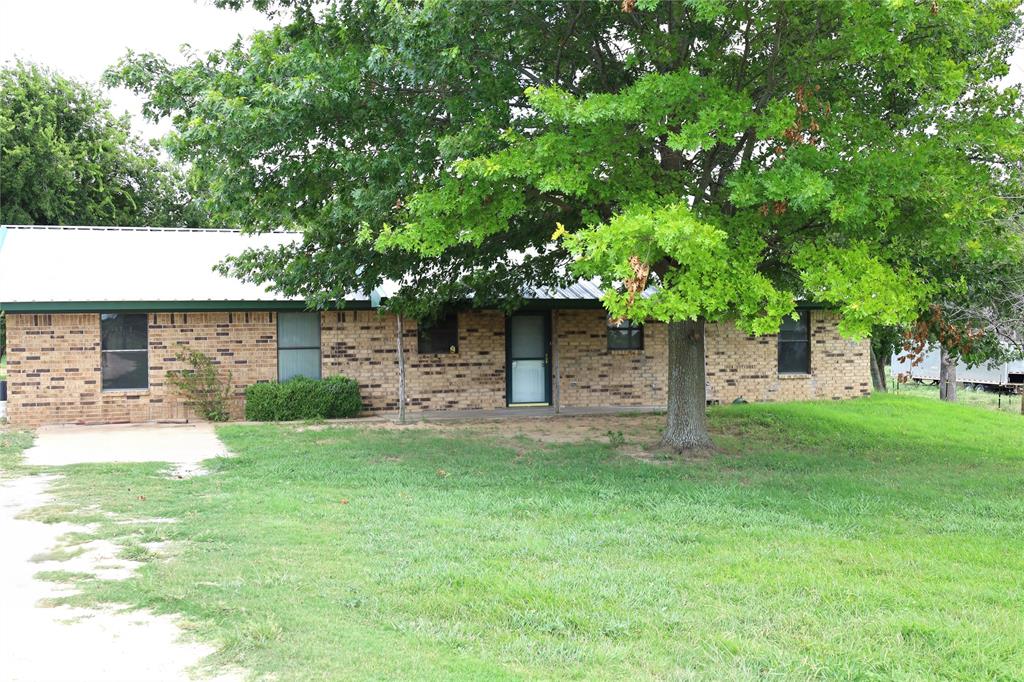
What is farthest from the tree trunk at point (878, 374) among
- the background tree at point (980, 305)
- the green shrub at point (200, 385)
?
the green shrub at point (200, 385)

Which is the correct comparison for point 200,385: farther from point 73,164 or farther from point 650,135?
point 73,164

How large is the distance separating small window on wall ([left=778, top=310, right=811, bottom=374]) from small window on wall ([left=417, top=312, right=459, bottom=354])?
774 centimetres

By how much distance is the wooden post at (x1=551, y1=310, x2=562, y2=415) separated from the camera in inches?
693

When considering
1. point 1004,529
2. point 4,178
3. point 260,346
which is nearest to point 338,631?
point 1004,529

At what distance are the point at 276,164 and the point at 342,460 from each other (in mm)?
3941

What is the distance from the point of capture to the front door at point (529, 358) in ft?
60.6

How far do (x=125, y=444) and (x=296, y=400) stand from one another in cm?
354

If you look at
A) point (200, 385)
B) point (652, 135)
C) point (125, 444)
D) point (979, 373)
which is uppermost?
point (652, 135)

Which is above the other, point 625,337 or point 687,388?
point 625,337

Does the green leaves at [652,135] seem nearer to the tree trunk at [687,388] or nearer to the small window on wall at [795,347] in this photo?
the tree trunk at [687,388]

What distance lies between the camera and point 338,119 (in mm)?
10648

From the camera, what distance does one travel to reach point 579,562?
6262mm

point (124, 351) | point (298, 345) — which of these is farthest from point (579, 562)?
point (124, 351)

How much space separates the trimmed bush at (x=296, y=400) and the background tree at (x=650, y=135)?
4952 millimetres
